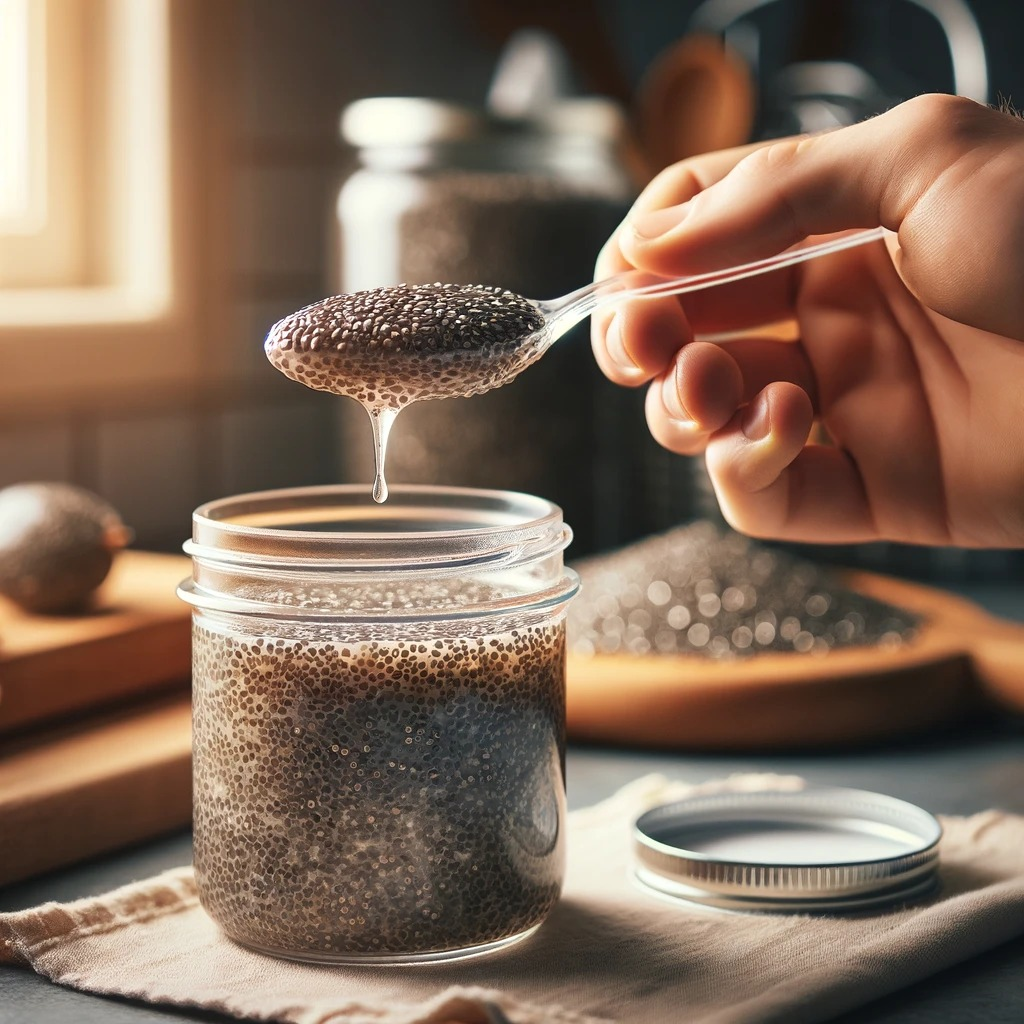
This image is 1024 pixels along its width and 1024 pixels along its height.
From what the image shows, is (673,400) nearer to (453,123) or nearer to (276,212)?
(453,123)

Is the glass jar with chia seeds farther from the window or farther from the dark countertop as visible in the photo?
the dark countertop

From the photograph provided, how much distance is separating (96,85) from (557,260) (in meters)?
0.49

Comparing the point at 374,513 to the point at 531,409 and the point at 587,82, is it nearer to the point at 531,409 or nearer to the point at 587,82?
the point at 531,409

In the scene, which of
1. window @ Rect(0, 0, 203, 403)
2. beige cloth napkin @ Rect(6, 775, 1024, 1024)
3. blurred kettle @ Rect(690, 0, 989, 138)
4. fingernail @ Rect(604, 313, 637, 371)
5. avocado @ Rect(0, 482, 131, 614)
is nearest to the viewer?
beige cloth napkin @ Rect(6, 775, 1024, 1024)

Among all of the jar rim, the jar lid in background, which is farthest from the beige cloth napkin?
the jar lid in background

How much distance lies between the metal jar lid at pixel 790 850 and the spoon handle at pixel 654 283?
0.27m

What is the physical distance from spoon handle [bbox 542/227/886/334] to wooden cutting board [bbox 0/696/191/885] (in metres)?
0.34

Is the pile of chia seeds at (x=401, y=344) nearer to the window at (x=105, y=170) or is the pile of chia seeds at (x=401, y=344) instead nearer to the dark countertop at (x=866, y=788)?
the dark countertop at (x=866, y=788)

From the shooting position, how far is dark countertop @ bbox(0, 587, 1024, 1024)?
640mm

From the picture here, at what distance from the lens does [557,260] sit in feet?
4.32

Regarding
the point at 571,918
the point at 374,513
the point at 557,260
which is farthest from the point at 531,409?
the point at 571,918

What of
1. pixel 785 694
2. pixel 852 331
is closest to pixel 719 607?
pixel 785 694

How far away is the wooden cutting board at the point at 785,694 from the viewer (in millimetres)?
1035

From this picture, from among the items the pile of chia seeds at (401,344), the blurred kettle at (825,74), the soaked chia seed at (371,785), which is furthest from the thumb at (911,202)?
the blurred kettle at (825,74)
